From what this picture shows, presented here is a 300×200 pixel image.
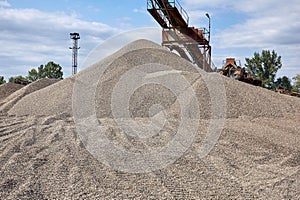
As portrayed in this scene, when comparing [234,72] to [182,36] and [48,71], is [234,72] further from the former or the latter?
[48,71]

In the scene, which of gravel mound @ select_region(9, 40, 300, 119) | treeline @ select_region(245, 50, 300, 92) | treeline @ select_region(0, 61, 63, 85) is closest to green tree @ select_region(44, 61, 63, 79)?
treeline @ select_region(0, 61, 63, 85)

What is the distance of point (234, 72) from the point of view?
1750cm

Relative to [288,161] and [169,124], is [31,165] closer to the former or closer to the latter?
[169,124]

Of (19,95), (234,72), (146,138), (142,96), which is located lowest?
(146,138)

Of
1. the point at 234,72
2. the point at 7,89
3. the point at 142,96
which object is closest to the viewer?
the point at 142,96

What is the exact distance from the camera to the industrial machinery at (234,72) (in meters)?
17.2

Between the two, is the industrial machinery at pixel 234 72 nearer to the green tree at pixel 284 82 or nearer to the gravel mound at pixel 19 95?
the gravel mound at pixel 19 95

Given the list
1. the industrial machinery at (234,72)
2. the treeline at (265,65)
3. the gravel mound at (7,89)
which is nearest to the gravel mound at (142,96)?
the gravel mound at (7,89)

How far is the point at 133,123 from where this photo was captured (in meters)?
8.99

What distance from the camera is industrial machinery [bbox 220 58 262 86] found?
17.2 m

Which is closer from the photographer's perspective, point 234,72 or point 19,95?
point 19,95

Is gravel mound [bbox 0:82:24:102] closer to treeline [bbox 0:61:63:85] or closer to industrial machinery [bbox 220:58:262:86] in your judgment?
industrial machinery [bbox 220:58:262:86]

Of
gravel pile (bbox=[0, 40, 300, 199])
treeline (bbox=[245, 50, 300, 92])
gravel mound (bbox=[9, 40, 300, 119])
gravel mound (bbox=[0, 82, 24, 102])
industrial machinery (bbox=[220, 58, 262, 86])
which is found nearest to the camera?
gravel pile (bbox=[0, 40, 300, 199])

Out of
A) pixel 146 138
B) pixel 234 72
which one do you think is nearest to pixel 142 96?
pixel 146 138
